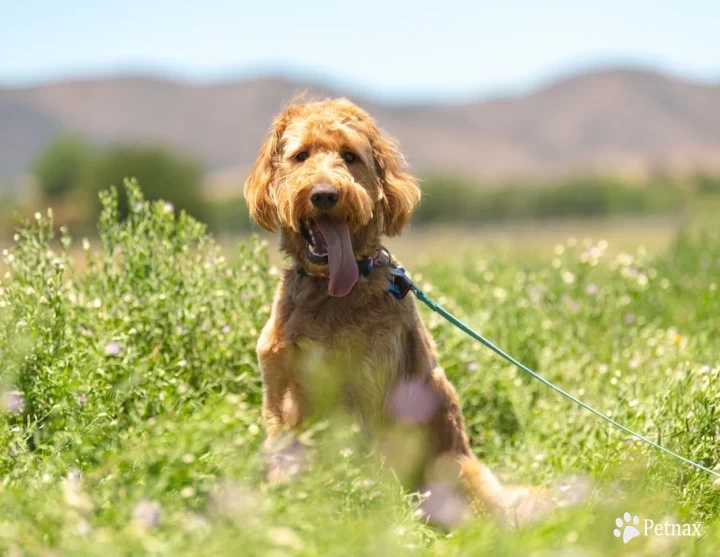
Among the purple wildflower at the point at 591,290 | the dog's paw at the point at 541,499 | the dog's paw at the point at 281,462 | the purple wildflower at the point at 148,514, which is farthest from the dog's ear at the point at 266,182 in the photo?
the purple wildflower at the point at 591,290

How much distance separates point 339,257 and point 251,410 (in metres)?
1.30

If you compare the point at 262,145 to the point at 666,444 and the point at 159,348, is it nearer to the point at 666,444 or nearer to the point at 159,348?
the point at 159,348

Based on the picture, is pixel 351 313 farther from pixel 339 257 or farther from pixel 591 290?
pixel 591 290

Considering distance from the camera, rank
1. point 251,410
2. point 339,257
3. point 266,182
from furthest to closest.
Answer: point 251,410
point 266,182
point 339,257

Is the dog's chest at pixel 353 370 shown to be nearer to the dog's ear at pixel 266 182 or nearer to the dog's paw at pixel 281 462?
the dog's paw at pixel 281 462

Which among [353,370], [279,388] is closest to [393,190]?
[353,370]

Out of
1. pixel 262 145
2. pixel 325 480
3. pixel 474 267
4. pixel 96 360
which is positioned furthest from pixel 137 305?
pixel 474 267

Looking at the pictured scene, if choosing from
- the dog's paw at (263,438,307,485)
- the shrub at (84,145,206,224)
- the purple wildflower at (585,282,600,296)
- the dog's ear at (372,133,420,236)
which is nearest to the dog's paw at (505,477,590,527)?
the dog's paw at (263,438,307,485)

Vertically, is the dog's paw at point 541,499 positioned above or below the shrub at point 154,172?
above

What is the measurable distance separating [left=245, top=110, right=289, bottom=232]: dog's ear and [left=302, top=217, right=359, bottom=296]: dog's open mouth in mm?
266

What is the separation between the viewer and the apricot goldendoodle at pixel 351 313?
3.96 m

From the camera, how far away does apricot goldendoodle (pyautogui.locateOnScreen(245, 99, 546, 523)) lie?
156 inches

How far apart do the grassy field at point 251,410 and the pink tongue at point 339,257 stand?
0.72 m

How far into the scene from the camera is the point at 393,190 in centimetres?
434
